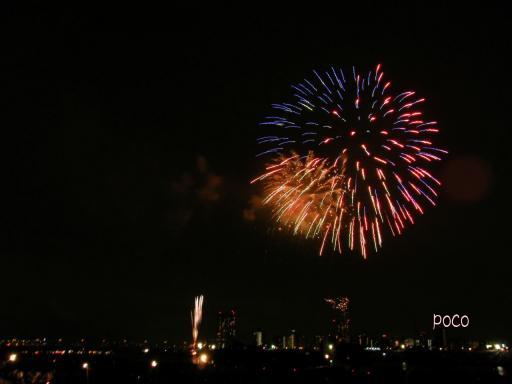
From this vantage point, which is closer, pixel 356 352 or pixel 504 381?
pixel 504 381

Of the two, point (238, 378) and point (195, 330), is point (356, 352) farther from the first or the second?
point (238, 378)

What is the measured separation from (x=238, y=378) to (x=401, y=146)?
33.1 m

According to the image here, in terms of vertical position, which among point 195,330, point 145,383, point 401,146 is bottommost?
point 145,383

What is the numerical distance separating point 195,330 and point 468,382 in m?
37.2

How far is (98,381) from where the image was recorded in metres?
68.1

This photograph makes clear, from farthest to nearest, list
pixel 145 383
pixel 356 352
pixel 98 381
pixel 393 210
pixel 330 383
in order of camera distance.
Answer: pixel 356 352 → pixel 98 381 → pixel 145 383 → pixel 330 383 → pixel 393 210

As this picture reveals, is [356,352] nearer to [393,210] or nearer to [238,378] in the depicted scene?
[238,378]

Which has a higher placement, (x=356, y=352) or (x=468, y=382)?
(x=356, y=352)

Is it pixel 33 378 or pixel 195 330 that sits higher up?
pixel 195 330

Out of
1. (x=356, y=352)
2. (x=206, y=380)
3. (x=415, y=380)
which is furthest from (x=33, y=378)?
(x=356, y=352)

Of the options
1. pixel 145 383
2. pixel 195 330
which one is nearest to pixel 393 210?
pixel 145 383

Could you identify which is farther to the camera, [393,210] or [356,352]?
[356,352]

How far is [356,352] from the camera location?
121 meters

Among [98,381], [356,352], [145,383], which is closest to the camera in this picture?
[145,383]
